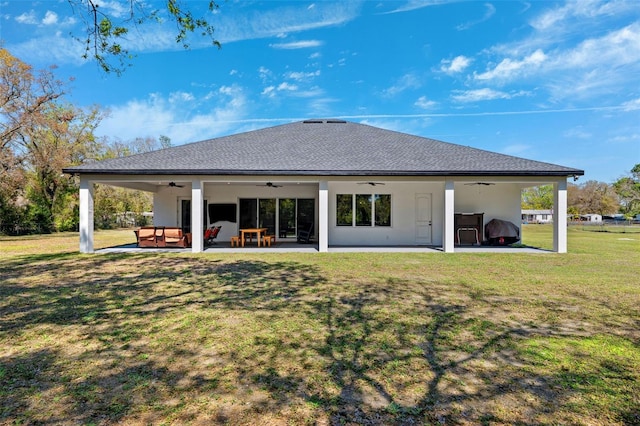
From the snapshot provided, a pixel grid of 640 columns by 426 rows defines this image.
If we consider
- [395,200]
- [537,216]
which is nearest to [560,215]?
[395,200]

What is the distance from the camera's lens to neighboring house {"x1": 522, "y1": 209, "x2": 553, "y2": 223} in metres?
65.9

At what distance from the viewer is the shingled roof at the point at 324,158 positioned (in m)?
11.8

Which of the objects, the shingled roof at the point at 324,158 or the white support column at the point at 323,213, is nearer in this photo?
the shingled roof at the point at 324,158

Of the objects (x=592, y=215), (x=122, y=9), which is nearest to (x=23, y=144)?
(x=122, y=9)

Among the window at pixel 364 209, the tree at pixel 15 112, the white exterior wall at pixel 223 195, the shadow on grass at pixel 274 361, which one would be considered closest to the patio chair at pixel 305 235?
the white exterior wall at pixel 223 195

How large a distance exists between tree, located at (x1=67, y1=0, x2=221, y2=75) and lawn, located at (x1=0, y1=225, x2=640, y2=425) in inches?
175

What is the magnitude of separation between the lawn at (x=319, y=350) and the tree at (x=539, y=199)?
249 feet

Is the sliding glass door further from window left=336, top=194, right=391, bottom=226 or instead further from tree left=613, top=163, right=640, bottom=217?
tree left=613, top=163, right=640, bottom=217

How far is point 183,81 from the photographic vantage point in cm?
1814

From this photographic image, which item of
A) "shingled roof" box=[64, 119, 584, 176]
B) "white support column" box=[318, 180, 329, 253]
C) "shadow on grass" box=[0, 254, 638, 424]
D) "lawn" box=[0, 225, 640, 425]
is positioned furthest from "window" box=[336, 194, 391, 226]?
"shadow on grass" box=[0, 254, 638, 424]

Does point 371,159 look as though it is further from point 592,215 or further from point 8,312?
point 592,215

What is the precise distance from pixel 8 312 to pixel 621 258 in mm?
15866

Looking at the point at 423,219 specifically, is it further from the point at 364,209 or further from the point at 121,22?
the point at 121,22

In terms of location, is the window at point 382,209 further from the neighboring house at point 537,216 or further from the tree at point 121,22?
the neighboring house at point 537,216
